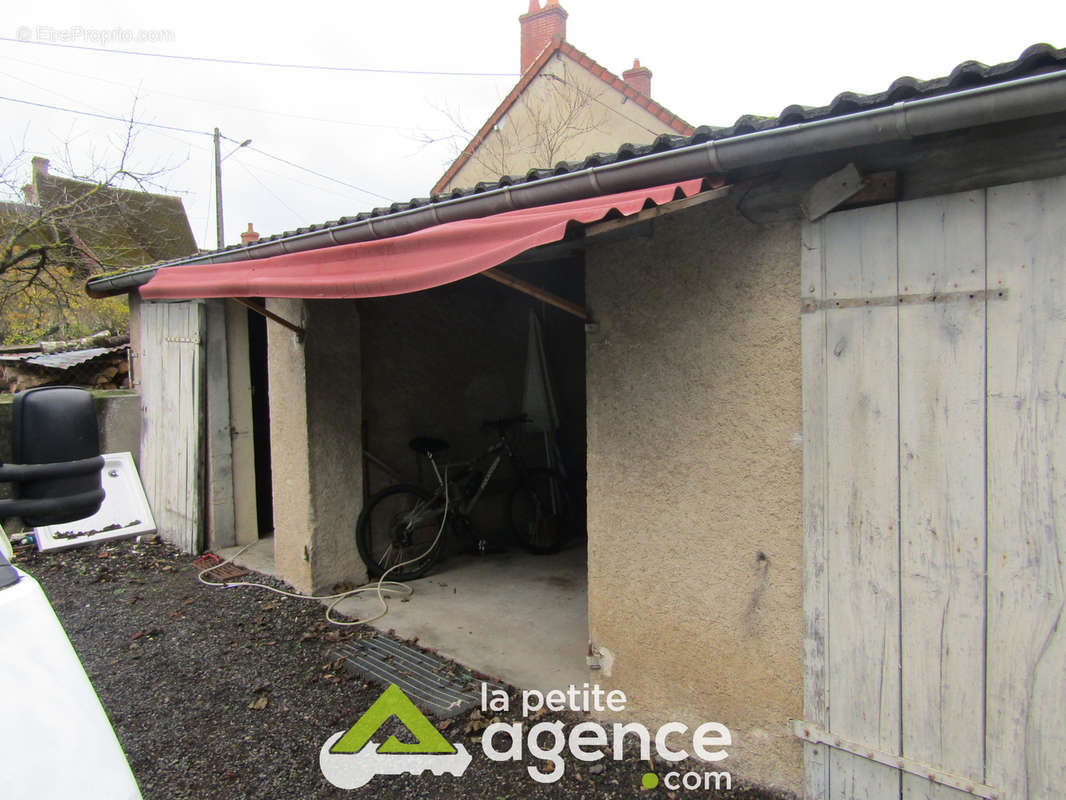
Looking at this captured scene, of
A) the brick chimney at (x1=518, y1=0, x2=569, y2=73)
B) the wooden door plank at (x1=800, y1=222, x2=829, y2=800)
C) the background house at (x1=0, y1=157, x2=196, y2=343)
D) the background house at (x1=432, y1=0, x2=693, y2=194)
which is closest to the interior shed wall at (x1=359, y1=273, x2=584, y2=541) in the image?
the wooden door plank at (x1=800, y1=222, x2=829, y2=800)

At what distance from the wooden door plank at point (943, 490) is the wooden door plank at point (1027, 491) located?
46 mm

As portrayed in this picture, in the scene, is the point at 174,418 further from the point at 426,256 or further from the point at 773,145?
the point at 773,145

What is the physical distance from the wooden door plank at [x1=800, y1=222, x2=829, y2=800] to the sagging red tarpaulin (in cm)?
63

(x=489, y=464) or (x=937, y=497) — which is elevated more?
(x=937, y=497)

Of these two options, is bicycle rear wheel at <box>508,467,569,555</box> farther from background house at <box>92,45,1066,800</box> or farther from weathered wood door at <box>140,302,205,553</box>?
weathered wood door at <box>140,302,205,553</box>

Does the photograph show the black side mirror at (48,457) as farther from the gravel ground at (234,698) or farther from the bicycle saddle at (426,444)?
the bicycle saddle at (426,444)

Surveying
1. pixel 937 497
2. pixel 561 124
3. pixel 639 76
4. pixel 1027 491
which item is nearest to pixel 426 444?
pixel 937 497

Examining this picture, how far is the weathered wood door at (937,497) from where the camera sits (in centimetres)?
234

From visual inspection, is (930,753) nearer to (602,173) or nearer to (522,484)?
(602,173)

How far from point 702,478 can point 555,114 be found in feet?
36.8

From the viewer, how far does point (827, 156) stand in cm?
275

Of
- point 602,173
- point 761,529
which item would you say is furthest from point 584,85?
point 761,529

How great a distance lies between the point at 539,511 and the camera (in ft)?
22.4

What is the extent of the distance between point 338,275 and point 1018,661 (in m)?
3.54
